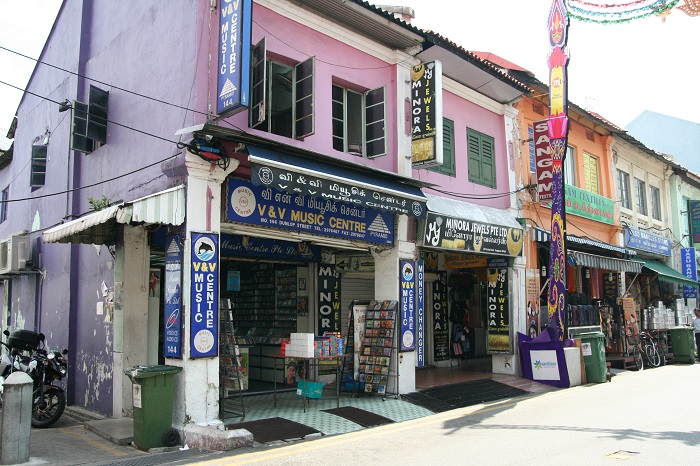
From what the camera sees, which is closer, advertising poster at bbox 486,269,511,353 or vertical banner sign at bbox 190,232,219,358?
vertical banner sign at bbox 190,232,219,358

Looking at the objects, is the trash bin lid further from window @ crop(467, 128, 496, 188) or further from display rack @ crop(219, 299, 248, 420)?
window @ crop(467, 128, 496, 188)

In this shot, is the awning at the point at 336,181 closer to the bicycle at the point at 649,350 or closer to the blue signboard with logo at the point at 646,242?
the bicycle at the point at 649,350

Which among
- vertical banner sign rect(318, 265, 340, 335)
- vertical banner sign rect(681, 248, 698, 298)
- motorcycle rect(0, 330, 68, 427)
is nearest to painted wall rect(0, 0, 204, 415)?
motorcycle rect(0, 330, 68, 427)

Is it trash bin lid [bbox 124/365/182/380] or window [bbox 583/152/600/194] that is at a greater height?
window [bbox 583/152/600/194]

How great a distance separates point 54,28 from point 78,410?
934 cm

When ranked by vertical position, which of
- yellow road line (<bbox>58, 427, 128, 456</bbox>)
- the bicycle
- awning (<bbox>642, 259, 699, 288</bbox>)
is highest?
awning (<bbox>642, 259, 699, 288</bbox>)

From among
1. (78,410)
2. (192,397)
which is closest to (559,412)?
(192,397)

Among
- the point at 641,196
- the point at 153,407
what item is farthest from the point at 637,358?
the point at 153,407

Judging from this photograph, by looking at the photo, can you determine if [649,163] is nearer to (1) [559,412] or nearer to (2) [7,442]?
(1) [559,412]

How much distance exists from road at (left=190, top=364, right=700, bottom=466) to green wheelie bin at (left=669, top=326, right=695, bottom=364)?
8.27m

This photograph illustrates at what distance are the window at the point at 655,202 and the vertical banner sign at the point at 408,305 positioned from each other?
615 inches

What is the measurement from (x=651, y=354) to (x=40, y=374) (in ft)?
53.6

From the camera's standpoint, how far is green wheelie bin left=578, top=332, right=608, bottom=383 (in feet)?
46.2

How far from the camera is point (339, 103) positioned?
11602mm
